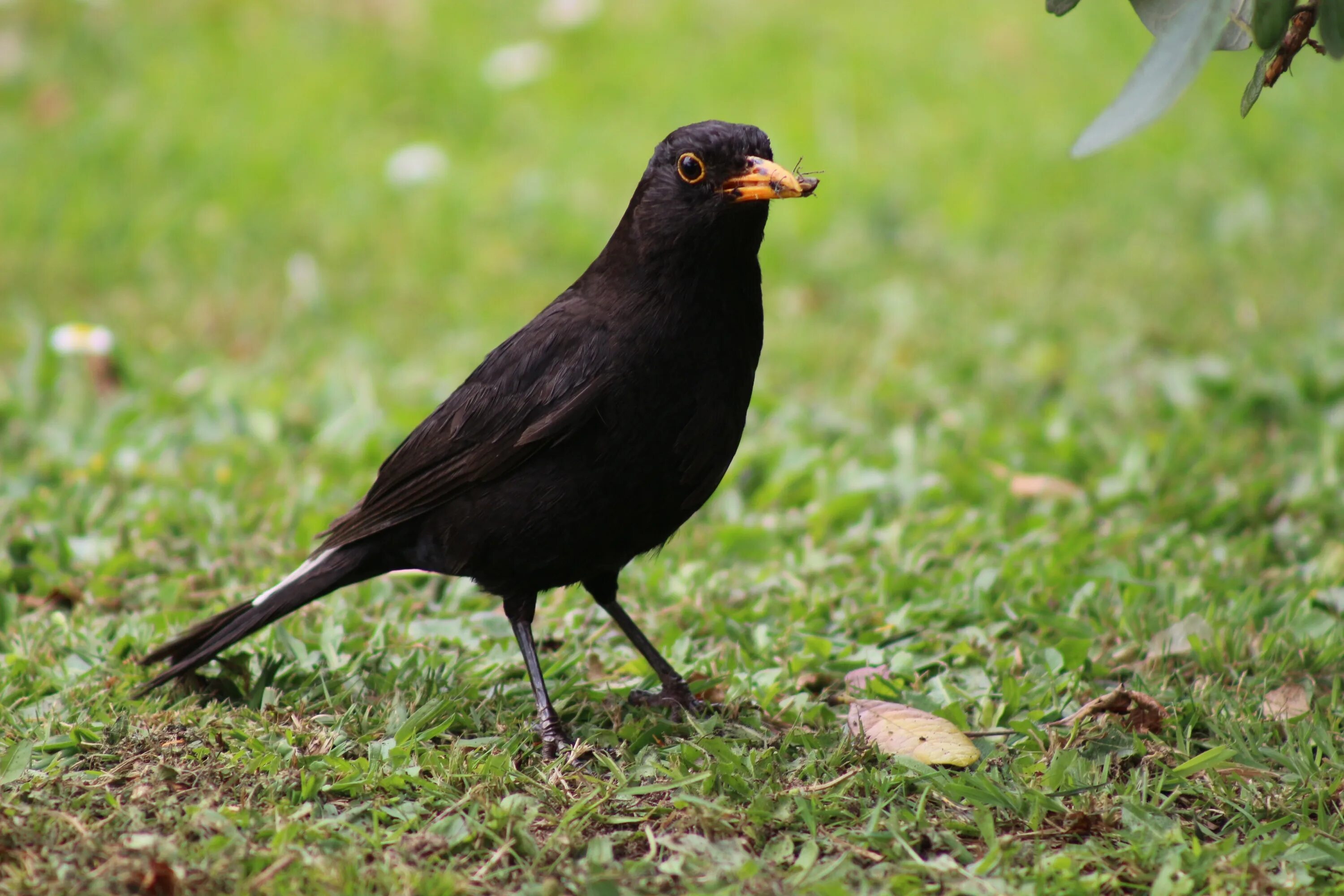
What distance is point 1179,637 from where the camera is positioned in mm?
3820

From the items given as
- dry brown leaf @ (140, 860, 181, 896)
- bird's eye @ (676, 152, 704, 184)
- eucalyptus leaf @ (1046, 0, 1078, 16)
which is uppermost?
bird's eye @ (676, 152, 704, 184)

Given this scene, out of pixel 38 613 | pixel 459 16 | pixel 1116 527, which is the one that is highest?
pixel 459 16

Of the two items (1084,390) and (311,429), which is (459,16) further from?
(1084,390)

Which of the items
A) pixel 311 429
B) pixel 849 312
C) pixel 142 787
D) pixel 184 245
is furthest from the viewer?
pixel 184 245

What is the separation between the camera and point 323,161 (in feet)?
28.2

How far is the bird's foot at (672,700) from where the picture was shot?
357 cm

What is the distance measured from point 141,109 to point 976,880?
8016 millimetres

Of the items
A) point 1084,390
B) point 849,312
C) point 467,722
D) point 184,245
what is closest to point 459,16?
point 184,245

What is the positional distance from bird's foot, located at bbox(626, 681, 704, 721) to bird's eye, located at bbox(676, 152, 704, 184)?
1.31 m

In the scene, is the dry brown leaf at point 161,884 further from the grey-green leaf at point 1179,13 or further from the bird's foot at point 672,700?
the grey-green leaf at point 1179,13

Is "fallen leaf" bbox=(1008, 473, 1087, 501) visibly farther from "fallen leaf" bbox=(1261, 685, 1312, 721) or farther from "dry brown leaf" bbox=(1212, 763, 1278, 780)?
"dry brown leaf" bbox=(1212, 763, 1278, 780)

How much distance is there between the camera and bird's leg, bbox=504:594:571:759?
3322 mm

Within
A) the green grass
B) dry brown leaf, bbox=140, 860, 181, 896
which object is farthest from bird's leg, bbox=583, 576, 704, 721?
dry brown leaf, bbox=140, 860, 181, 896

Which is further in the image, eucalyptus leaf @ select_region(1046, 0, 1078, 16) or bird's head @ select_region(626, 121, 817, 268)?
bird's head @ select_region(626, 121, 817, 268)
